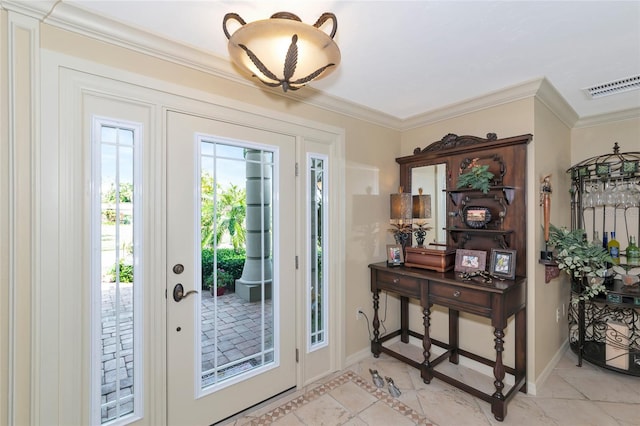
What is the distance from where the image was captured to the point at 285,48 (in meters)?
1.18

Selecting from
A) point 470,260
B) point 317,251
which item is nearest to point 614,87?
point 470,260

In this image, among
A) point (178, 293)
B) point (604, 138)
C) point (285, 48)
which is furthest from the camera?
point (604, 138)

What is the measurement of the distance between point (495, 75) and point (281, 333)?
2.58m

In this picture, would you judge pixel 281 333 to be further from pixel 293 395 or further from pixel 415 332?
pixel 415 332

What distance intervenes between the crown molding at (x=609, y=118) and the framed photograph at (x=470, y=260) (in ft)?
6.61

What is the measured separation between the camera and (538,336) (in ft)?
7.79

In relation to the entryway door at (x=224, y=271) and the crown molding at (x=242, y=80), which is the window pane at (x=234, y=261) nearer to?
the entryway door at (x=224, y=271)

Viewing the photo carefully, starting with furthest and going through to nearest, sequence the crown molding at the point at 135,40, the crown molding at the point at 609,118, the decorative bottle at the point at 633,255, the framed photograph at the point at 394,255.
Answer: the framed photograph at the point at 394,255
the crown molding at the point at 609,118
the decorative bottle at the point at 633,255
the crown molding at the point at 135,40

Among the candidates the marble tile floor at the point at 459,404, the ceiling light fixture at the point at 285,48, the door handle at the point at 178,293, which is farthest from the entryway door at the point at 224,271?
the ceiling light fixture at the point at 285,48

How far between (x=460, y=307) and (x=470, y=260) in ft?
1.46

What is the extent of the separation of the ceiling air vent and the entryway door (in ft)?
8.27

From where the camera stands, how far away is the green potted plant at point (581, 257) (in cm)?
238

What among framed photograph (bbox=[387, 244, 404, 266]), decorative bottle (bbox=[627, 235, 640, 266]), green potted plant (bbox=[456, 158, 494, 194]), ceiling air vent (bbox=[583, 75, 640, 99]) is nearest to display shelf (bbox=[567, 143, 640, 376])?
decorative bottle (bbox=[627, 235, 640, 266])

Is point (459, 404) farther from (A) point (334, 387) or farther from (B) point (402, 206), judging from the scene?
(B) point (402, 206)
